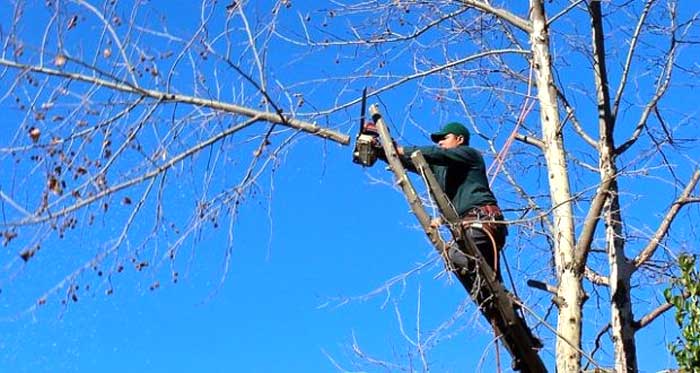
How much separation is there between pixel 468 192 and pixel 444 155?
0.90 feet

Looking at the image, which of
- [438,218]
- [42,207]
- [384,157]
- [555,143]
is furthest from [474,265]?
[42,207]

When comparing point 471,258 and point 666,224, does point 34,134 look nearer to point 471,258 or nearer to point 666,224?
point 471,258

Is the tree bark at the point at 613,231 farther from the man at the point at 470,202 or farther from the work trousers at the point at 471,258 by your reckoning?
the work trousers at the point at 471,258

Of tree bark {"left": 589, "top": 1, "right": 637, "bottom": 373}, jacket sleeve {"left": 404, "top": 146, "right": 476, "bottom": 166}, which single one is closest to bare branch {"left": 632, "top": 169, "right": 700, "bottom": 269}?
tree bark {"left": 589, "top": 1, "right": 637, "bottom": 373}

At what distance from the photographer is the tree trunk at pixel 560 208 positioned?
657cm

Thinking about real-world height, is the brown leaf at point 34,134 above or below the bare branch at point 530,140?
below

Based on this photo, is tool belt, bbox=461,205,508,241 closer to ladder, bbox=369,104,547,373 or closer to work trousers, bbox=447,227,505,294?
work trousers, bbox=447,227,505,294

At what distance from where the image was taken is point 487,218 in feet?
20.8

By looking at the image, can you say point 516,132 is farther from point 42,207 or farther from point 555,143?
point 42,207

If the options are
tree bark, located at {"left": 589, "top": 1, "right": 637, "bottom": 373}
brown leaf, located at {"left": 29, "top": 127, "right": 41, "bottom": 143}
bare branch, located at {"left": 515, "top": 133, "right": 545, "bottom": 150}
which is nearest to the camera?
brown leaf, located at {"left": 29, "top": 127, "right": 41, "bottom": 143}

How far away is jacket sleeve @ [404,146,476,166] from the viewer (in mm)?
6352

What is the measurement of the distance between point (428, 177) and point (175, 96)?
58.1 inches

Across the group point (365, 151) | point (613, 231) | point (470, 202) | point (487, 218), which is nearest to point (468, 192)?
point (470, 202)

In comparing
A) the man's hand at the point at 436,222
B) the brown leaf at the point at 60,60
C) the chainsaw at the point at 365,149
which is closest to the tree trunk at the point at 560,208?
the man's hand at the point at 436,222
